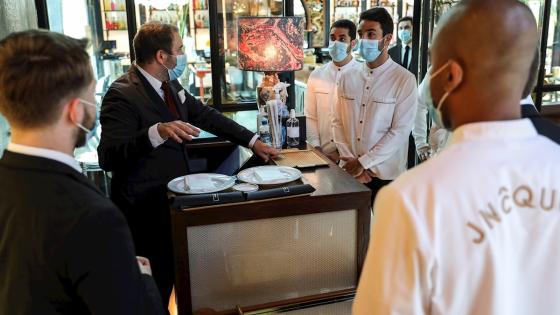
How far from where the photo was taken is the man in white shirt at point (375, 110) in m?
2.84

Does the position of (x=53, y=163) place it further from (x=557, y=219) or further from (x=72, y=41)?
(x=557, y=219)

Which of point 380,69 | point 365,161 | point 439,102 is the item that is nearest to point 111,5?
point 380,69

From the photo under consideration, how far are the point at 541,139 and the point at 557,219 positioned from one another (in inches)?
6.3

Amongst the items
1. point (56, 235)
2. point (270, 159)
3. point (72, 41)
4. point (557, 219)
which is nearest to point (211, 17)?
point (270, 159)

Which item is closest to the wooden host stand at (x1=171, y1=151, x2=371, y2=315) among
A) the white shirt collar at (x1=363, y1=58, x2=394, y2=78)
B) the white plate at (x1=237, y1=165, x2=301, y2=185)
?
the white plate at (x1=237, y1=165, x2=301, y2=185)

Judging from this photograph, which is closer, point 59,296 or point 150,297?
point 59,296

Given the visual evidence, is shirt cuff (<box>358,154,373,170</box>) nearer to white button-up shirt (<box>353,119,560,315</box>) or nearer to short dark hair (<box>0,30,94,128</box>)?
white button-up shirt (<box>353,119,560,315</box>)

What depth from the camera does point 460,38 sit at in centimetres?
97

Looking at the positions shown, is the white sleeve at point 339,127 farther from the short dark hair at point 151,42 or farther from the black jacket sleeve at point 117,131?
the black jacket sleeve at point 117,131

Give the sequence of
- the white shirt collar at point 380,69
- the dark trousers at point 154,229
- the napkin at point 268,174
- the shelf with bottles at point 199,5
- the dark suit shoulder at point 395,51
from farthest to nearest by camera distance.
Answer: the dark suit shoulder at point 395,51 → the shelf with bottles at point 199,5 → the white shirt collar at point 380,69 → the dark trousers at point 154,229 → the napkin at point 268,174

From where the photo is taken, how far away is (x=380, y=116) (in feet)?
9.37

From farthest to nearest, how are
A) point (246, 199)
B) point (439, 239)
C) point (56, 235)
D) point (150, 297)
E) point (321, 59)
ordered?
point (321, 59) → point (246, 199) → point (150, 297) → point (56, 235) → point (439, 239)

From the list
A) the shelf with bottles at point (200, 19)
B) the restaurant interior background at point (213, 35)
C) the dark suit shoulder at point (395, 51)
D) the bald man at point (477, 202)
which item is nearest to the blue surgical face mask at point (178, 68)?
the restaurant interior background at point (213, 35)

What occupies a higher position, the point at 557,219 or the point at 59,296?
the point at 557,219
